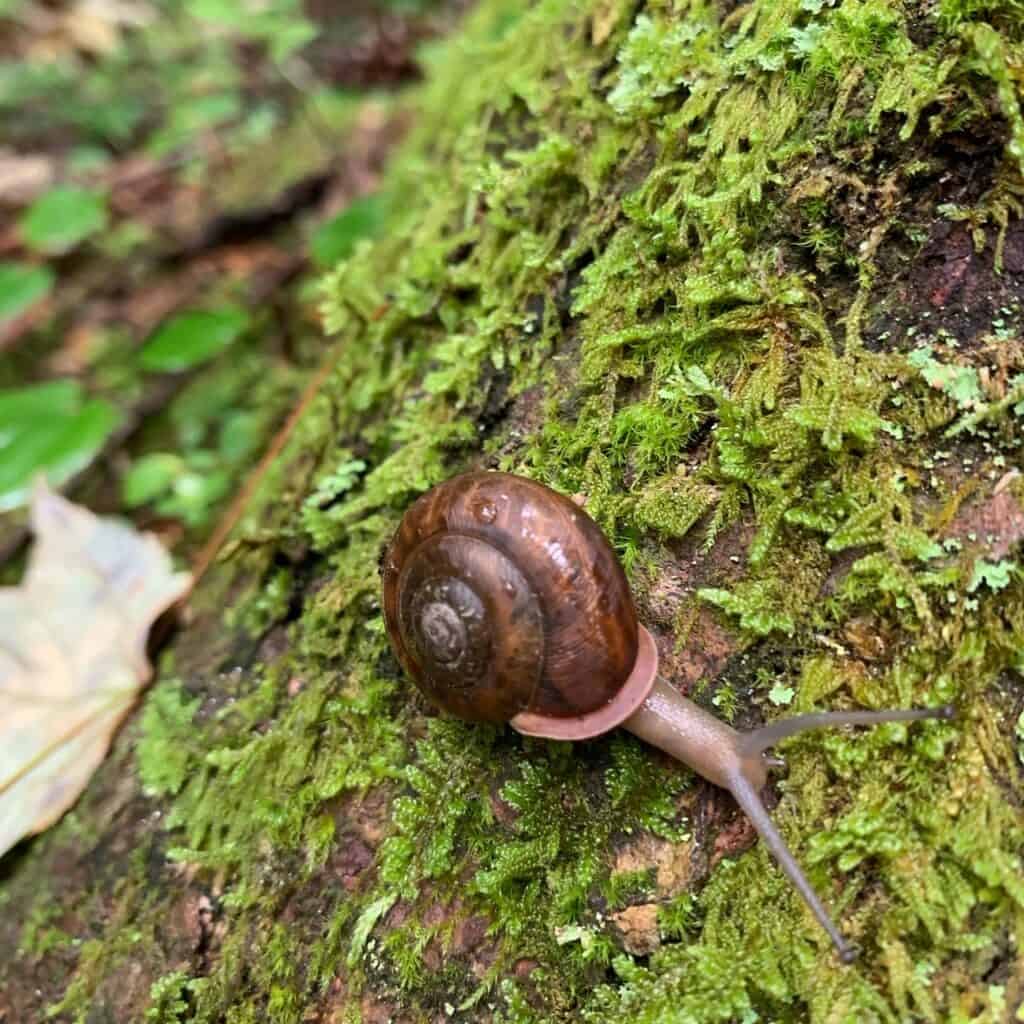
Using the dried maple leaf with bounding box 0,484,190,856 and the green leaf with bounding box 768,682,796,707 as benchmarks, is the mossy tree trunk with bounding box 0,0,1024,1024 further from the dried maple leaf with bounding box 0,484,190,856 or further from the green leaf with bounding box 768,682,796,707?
the dried maple leaf with bounding box 0,484,190,856

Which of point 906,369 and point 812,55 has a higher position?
point 812,55

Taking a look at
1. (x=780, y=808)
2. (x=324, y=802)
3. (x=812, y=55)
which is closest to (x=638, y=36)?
(x=812, y=55)

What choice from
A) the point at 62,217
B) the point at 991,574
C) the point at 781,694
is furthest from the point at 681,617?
the point at 62,217

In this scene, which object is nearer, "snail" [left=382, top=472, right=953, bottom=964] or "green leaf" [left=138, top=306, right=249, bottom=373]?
"snail" [left=382, top=472, right=953, bottom=964]

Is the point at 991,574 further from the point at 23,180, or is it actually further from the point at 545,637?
the point at 23,180

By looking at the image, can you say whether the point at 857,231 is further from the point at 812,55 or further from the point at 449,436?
the point at 449,436

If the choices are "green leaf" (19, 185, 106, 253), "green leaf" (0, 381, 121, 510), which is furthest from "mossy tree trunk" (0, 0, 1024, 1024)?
"green leaf" (19, 185, 106, 253)
